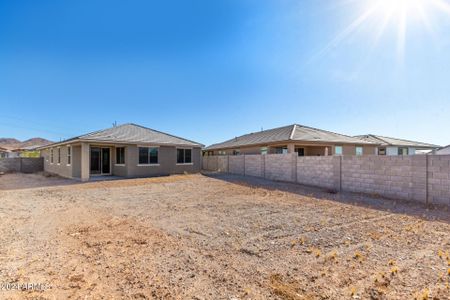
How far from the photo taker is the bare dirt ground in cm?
274

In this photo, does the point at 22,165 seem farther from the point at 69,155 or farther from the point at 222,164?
the point at 222,164

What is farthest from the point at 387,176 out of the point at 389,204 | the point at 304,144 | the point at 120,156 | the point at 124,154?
the point at 120,156

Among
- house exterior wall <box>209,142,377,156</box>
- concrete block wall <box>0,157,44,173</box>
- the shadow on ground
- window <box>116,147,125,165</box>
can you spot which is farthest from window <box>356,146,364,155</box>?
concrete block wall <box>0,157,44,173</box>

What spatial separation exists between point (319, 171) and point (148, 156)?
1241 cm

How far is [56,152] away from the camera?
63.3 feet

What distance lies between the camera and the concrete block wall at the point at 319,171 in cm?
1063

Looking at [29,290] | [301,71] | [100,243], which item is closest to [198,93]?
[301,71]

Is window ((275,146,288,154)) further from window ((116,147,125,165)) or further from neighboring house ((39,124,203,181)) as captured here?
window ((116,147,125,165))

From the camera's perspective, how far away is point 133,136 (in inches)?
690

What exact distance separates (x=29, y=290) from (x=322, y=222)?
5594 mm

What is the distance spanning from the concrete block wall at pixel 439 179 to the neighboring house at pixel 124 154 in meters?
15.6

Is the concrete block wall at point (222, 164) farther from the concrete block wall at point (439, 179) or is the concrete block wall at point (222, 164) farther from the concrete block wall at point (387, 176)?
the concrete block wall at point (439, 179)

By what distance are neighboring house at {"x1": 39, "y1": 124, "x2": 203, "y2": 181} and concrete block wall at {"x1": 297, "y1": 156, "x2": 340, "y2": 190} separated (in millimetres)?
10363

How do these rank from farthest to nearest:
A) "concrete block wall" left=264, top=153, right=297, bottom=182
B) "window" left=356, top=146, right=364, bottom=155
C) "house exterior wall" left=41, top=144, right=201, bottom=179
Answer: "window" left=356, top=146, right=364, bottom=155 < "house exterior wall" left=41, top=144, right=201, bottom=179 < "concrete block wall" left=264, top=153, right=297, bottom=182
